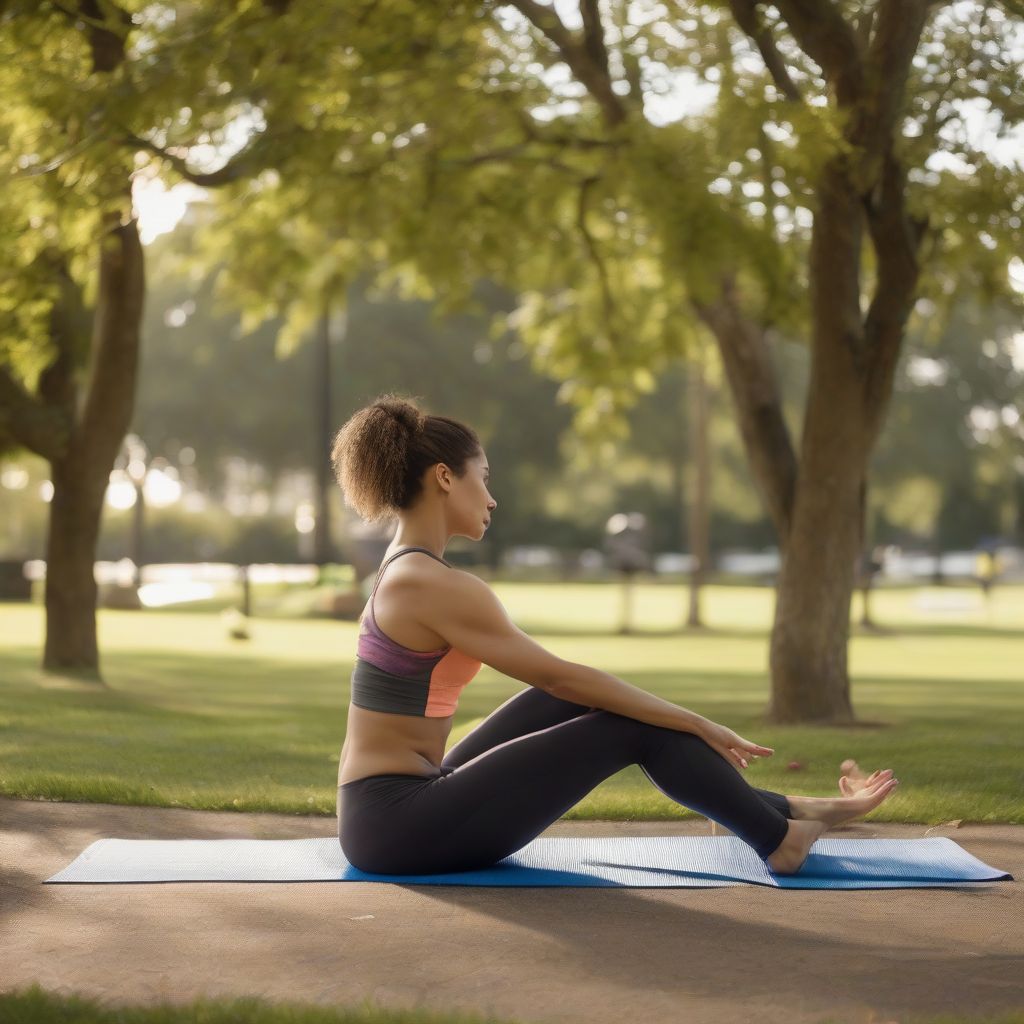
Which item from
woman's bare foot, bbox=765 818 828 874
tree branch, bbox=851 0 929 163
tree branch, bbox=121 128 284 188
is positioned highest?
tree branch, bbox=851 0 929 163

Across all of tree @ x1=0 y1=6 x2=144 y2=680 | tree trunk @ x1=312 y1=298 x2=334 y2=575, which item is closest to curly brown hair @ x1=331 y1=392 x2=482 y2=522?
tree @ x1=0 y1=6 x2=144 y2=680

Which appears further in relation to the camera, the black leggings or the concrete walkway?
the black leggings

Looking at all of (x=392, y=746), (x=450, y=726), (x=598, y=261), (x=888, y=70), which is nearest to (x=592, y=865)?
(x=450, y=726)

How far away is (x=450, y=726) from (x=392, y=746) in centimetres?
20

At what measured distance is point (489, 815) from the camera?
5.01 meters

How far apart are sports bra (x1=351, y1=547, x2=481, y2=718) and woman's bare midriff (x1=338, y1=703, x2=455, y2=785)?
0.03 meters

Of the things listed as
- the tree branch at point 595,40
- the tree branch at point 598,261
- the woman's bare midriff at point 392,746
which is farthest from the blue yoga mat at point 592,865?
the tree branch at point 598,261

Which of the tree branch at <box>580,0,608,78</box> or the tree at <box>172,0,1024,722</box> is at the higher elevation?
the tree branch at <box>580,0,608,78</box>

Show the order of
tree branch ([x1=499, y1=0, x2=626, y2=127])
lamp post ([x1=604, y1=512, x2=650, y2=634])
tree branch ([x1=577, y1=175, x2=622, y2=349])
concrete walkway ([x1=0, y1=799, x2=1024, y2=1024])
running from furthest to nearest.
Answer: lamp post ([x1=604, y1=512, x2=650, y2=634]) → tree branch ([x1=577, y1=175, x2=622, y2=349]) → tree branch ([x1=499, y1=0, x2=626, y2=127]) → concrete walkway ([x1=0, y1=799, x2=1024, y2=1024])

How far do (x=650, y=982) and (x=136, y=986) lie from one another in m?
1.26

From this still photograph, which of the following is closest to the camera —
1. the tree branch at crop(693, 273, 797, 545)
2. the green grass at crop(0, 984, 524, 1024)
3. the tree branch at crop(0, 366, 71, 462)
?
the green grass at crop(0, 984, 524, 1024)

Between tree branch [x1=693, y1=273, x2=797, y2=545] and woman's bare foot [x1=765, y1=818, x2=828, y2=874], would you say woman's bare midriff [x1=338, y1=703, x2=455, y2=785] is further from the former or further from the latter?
tree branch [x1=693, y1=273, x2=797, y2=545]

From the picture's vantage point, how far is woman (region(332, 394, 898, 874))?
493 cm

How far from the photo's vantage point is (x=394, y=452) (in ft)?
17.0
